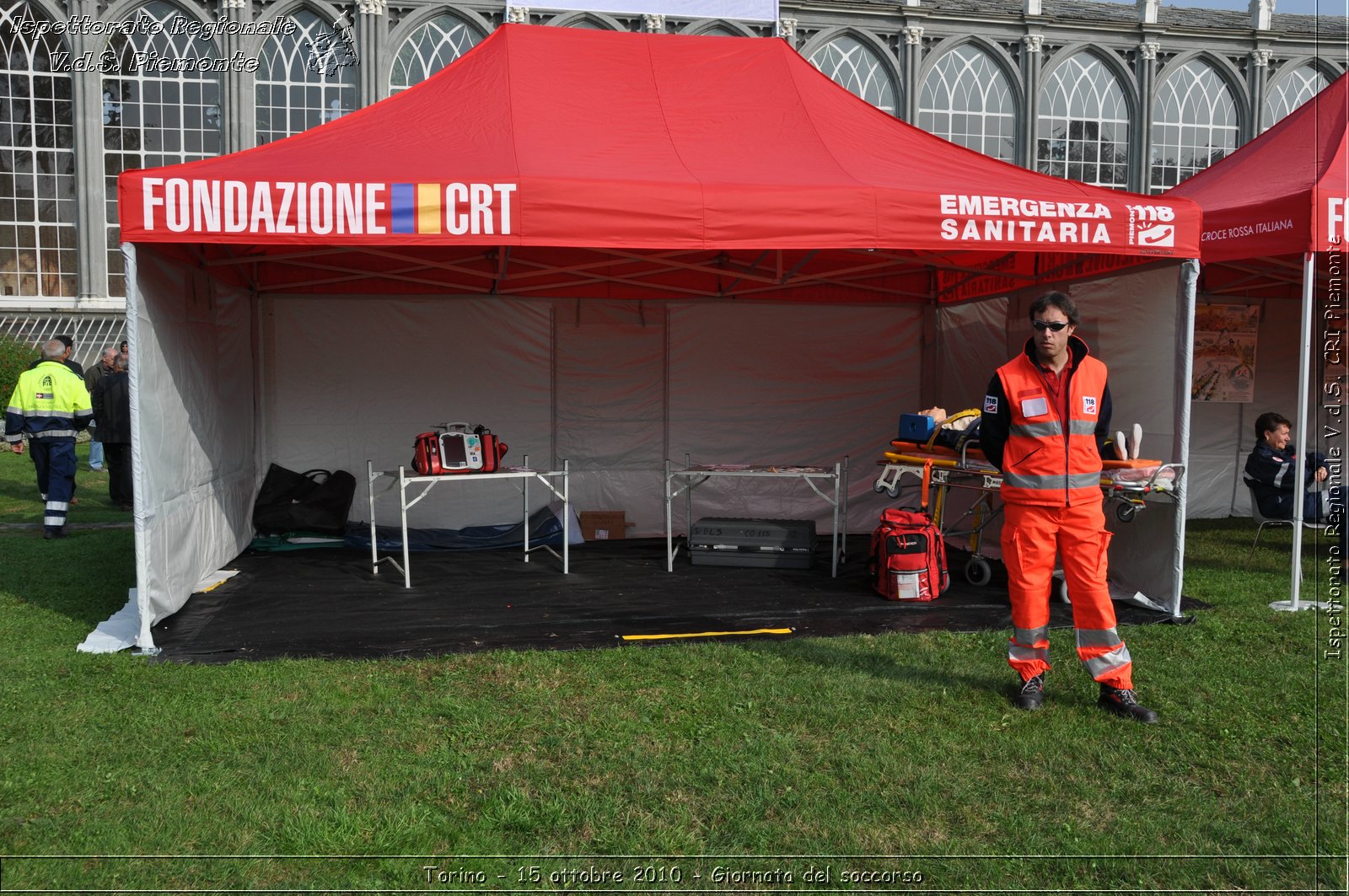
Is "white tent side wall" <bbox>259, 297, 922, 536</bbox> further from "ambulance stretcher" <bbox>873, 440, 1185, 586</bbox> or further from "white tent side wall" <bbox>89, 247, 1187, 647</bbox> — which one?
"ambulance stretcher" <bbox>873, 440, 1185, 586</bbox>

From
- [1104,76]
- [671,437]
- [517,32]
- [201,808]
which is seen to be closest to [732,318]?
[671,437]

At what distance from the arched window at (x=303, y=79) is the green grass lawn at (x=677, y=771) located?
731 inches

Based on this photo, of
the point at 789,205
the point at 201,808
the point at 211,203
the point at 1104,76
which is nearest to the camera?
the point at 201,808

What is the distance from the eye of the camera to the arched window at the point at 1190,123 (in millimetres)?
24203

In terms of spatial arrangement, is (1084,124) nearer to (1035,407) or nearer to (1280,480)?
(1280,480)

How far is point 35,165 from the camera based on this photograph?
2122 cm

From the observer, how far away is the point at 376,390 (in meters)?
8.42

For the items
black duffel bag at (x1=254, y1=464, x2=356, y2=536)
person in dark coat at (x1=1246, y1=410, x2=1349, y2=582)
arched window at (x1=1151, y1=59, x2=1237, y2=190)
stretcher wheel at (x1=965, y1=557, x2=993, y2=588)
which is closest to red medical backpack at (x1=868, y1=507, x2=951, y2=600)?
stretcher wheel at (x1=965, y1=557, x2=993, y2=588)

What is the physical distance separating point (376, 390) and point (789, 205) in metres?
4.57

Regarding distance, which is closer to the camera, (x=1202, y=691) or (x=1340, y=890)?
(x=1340, y=890)

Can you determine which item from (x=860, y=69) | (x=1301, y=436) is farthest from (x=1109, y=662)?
(x=860, y=69)

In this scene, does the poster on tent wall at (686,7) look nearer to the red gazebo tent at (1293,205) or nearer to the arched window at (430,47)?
the red gazebo tent at (1293,205)

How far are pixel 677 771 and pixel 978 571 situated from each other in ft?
12.7

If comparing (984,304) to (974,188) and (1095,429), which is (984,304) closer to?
(974,188)
